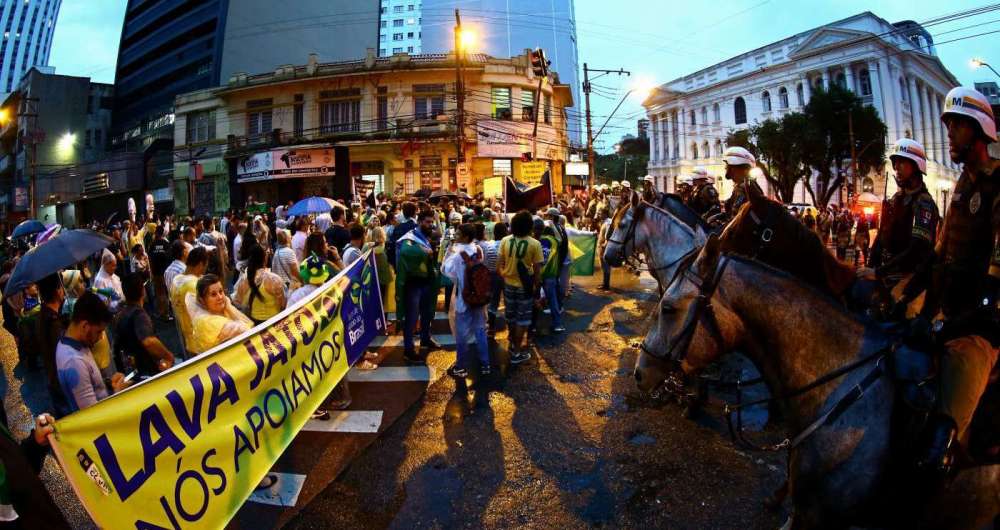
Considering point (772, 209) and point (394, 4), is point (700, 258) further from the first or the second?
point (394, 4)

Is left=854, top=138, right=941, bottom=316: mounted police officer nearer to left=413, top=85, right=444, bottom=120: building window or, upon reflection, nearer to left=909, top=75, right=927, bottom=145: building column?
left=413, top=85, right=444, bottom=120: building window

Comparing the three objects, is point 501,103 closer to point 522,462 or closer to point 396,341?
point 396,341

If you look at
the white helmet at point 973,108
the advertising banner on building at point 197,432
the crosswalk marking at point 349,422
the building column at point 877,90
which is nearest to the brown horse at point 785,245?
the white helmet at point 973,108

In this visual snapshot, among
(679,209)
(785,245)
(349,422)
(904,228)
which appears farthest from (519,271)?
(785,245)

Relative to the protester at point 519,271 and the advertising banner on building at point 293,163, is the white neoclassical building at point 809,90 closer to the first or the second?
the advertising banner on building at point 293,163

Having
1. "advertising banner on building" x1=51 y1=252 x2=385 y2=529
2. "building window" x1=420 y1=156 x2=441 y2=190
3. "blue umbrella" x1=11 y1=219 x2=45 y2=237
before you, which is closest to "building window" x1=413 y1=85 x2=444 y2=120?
"building window" x1=420 y1=156 x2=441 y2=190

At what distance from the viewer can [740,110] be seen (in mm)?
64062

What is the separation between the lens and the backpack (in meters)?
6.39

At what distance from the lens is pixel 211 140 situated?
35.2 metres

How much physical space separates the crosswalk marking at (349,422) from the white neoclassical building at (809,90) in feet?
166

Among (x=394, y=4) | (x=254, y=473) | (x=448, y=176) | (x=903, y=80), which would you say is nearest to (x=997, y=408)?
(x=254, y=473)

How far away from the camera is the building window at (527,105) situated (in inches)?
1273

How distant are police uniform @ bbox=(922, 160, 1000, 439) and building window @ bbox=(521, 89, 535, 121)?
3070cm

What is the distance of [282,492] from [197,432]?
1446 mm
